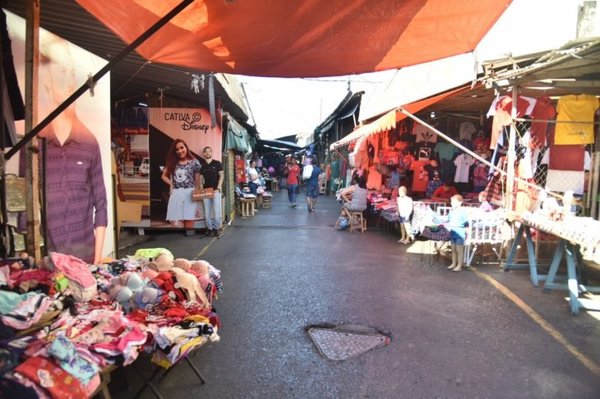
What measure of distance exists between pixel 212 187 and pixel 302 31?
25.1ft

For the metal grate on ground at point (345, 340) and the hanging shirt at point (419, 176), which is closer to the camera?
the metal grate on ground at point (345, 340)

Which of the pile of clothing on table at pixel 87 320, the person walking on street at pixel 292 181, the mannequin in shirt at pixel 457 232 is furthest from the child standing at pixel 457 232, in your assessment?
the person walking on street at pixel 292 181

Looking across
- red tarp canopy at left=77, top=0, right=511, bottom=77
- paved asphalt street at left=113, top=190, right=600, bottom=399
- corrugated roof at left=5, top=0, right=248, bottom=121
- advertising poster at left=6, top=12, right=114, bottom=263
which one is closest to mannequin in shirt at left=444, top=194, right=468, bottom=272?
paved asphalt street at left=113, top=190, right=600, bottom=399

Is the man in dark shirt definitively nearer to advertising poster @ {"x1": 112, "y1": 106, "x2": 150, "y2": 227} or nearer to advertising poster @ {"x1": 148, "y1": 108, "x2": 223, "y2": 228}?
advertising poster @ {"x1": 148, "y1": 108, "x2": 223, "y2": 228}

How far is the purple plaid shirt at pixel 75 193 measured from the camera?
14.7 ft

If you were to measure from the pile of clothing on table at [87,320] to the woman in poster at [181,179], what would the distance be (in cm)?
665

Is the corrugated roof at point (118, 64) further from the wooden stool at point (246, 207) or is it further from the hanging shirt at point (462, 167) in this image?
the hanging shirt at point (462, 167)

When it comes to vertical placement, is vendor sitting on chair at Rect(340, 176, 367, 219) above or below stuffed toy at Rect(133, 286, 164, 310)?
above

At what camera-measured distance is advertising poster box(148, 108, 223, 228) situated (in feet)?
35.3

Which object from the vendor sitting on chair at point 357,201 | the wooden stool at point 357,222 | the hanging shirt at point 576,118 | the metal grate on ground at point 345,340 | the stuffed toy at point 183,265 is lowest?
the metal grate on ground at point 345,340

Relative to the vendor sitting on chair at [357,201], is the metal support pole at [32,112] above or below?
above

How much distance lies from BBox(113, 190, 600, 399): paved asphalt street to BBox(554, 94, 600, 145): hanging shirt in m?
2.51

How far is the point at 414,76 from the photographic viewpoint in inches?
348

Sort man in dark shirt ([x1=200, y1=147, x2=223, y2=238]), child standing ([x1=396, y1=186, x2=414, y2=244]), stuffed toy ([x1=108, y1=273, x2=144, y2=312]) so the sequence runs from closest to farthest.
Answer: stuffed toy ([x1=108, y1=273, x2=144, y2=312]) → child standing ([x1=396, y1=186, x2=414, y2=244]) → man in dark shirt ([x1=200, y1=147, x2=223, y2=238])
